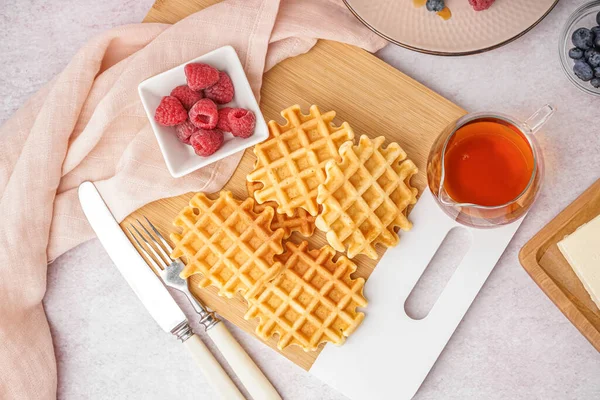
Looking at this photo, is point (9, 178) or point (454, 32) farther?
point (9, 178)

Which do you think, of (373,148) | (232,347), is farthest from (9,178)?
(373,148)

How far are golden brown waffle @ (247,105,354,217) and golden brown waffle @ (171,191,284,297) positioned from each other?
0.07 meters

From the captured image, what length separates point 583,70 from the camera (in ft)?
5.16

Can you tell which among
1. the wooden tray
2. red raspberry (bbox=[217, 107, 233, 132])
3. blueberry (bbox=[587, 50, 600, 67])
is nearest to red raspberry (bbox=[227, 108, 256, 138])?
red raspberry (bbox=[217, 107, 233, 132])

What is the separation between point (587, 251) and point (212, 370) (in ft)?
3.74

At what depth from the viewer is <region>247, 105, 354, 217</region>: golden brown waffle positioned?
1602mm

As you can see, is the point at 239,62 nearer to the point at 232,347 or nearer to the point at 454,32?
the point at 454,32

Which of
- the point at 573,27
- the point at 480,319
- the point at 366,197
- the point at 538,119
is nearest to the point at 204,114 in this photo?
the point at 366,197

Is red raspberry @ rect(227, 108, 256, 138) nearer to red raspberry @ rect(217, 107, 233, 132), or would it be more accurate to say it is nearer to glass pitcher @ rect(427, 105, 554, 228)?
red raspberry @ rect(217, 107, 233, 132)

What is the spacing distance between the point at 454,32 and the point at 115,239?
1.17m

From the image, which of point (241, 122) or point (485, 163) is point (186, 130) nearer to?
point (241, 122)

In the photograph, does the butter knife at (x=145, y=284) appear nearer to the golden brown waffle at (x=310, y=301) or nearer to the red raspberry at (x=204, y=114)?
the golden brown waffle at (x=310, y=301)

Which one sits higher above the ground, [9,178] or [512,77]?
[512,77]

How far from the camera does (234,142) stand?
5.26 feet
